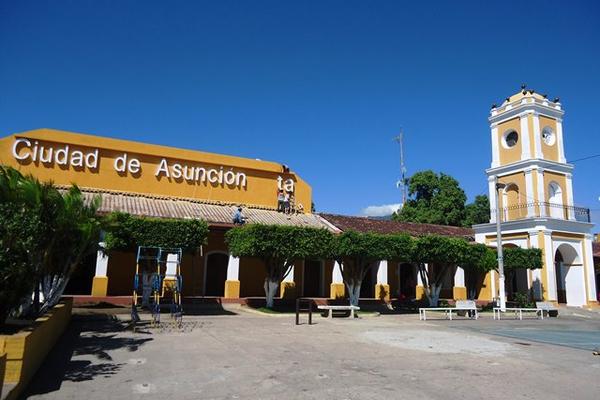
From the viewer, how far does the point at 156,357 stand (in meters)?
8.52

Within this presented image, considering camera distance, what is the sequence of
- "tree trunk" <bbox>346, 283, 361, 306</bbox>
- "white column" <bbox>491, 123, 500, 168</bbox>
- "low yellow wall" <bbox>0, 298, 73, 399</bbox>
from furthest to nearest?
"white column" <bbox>491, 123, 500, 168</bbox>
"tree trunk" <bbox>346, 283, 361, 306</bbox>
"low yellow wall" <bbox>0, 298, 73, 399</bbox>

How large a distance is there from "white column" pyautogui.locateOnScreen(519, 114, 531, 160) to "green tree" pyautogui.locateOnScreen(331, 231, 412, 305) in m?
11.6

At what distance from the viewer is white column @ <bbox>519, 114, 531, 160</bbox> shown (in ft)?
87.1

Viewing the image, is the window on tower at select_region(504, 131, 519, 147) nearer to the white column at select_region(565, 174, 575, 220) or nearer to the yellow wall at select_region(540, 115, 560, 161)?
the yellow wall at select_region(540, 115, 560, 161)

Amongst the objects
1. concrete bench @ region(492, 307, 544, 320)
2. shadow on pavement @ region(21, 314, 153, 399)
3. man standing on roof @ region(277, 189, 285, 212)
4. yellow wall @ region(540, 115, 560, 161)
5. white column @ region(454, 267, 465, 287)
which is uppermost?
yellow wall @ region(540, 115, 560, 161)

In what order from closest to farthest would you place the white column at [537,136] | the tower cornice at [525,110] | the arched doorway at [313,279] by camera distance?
the arched doorway at [313,279] < the white column at [537,136] < the tower cornice at [525,110]

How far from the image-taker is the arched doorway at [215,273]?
21641mm

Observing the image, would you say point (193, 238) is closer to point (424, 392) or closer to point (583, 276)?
point (424, 392)

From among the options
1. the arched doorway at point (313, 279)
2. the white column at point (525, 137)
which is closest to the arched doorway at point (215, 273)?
the arched doorway at point (313, 279)

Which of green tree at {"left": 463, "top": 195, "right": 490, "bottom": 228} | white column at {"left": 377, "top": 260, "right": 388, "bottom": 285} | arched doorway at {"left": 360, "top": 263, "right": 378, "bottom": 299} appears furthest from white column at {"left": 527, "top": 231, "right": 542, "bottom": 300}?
green tree at {"left": 463, "top": 195, "right": 490, "bottom": 228}

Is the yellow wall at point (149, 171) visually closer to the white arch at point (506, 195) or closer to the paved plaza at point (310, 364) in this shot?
the paved plaza at point (310, 364)

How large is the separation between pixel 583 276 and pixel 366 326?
61.1 feet

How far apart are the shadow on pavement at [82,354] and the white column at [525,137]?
927 inches

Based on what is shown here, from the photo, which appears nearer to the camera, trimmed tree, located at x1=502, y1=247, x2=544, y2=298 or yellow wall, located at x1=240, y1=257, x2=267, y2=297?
yellow wall, located at x1=240, y1=257, x2=267, y2=297
